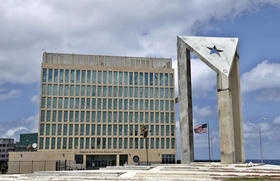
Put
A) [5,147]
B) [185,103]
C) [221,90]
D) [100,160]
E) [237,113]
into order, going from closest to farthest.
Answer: [221,90]
[237,113]
[185,103]
[100,160]
[5,147]

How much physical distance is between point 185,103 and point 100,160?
158 ft

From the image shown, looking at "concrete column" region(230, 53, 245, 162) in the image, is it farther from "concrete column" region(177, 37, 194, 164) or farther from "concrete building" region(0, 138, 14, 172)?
"concrete building" region(0, 138, 14, 172)

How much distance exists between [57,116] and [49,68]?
1348 centimetres

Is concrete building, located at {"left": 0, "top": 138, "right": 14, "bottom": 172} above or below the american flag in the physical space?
below

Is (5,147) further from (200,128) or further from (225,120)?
(225,120)

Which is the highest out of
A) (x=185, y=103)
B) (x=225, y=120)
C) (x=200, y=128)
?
(x=185, y=103)

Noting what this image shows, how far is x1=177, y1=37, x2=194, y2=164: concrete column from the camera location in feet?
161

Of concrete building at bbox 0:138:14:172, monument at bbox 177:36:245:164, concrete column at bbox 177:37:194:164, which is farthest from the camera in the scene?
concrete building at bbox 0:138:14:172

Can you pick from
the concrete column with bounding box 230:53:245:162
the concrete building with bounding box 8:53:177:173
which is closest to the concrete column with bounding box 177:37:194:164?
the concrete column with bounding box 230:53:245:162

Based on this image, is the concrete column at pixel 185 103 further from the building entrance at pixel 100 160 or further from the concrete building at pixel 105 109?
the building entrance at pixel 100 160

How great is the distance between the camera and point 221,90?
45594 mm

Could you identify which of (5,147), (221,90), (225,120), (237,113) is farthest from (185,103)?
(5,147)

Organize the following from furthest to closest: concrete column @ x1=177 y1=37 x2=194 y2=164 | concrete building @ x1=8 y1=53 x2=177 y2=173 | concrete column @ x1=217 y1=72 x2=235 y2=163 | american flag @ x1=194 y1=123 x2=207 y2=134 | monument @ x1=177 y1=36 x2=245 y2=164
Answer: concrete building @ x1=8 y1=53 x2=177 y2=173, american flag @ x1=194 y1=123 x2=207 y2=134, concrete column @ x1=177 y1=37 x2=194 y2=164, monument @ x1=177 y1=36 x2=245 y2=164, concrete column @ x1=217 y1=72 x2=235 y2=163

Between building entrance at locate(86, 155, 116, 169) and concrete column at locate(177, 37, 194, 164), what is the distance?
147ft
